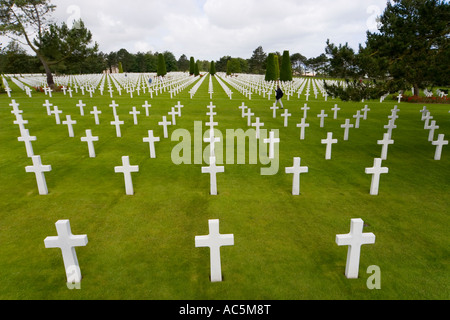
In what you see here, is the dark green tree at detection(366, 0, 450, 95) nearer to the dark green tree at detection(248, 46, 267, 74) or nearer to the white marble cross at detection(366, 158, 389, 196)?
the white marble cross at detection(366, 158, 389, 196)

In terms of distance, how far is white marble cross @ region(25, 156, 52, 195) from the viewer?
635 cm

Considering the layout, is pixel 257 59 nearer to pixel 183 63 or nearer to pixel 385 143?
pixel 183 63

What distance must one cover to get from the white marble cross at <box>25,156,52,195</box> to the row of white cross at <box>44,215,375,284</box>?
3209 mm

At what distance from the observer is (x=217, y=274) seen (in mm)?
3857

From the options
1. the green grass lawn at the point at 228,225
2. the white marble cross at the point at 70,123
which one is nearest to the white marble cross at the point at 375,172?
the green grass lawn at the point at 228,225

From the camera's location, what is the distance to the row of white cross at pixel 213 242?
3.65 metres

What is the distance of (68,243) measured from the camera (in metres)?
3.71

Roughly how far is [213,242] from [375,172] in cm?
462

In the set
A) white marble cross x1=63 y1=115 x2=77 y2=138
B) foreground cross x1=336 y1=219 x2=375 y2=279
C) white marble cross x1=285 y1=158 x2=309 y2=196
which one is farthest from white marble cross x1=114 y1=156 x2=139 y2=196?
white marble cross x1=63 y1=115 x2=77 y2=138

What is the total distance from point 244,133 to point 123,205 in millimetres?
7421

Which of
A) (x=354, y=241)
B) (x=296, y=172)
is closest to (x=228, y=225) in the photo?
(x=296, y=172)

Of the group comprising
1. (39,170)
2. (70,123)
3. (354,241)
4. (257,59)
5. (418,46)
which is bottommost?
(354,241)
